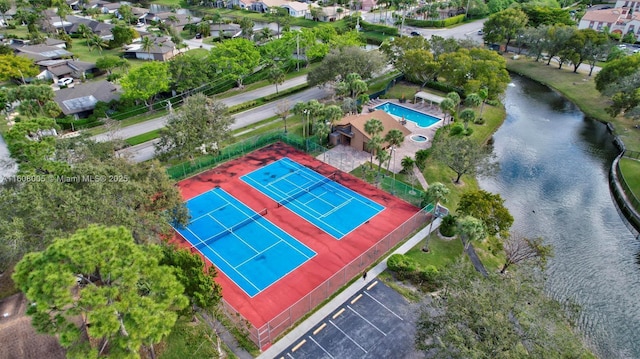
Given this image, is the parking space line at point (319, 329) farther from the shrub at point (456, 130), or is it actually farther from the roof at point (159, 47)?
the roof at point (159, 47)

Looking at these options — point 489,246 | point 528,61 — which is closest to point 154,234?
point 489,246

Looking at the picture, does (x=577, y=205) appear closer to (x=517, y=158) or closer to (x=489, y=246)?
(x=517, y=158)

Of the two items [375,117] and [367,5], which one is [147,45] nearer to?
[375,117]

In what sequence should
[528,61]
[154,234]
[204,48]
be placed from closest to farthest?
[154,234], [528,61], [204,48]

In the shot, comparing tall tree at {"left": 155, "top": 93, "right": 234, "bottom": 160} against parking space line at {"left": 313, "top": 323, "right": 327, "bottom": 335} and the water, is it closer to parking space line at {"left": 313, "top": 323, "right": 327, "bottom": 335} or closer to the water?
parking space line at {"left": 313, "top": 323, "right": 327, "bottom": 335}

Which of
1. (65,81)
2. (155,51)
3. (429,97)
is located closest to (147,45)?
(155,51)

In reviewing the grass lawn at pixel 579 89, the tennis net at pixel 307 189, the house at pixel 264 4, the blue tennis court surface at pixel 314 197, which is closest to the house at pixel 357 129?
the tennis net at pixel 307 189
